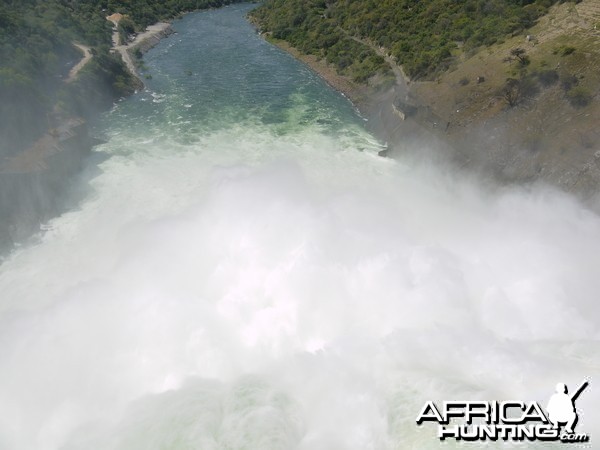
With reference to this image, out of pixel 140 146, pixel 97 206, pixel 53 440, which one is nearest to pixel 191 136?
pixel 140 146

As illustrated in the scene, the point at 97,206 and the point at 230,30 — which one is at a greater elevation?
the point at 230,30

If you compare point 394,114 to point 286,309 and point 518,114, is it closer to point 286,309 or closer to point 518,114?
point 518,114

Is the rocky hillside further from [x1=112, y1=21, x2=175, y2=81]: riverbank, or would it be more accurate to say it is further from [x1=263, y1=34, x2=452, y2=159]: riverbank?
[x1=112, y1=21, x2=175, y2=81]: riverbank

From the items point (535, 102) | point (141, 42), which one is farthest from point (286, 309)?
point (141, 42)

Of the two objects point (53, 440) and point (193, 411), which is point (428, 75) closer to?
point (193, 411)

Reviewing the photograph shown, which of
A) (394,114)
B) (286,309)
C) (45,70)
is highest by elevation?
(45,70)

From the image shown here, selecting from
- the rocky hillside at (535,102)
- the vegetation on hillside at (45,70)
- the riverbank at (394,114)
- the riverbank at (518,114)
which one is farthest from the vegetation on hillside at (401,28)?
the vegetation on hillside at (45,70)

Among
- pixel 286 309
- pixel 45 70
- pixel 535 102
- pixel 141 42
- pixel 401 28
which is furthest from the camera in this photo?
pixel 141 42
